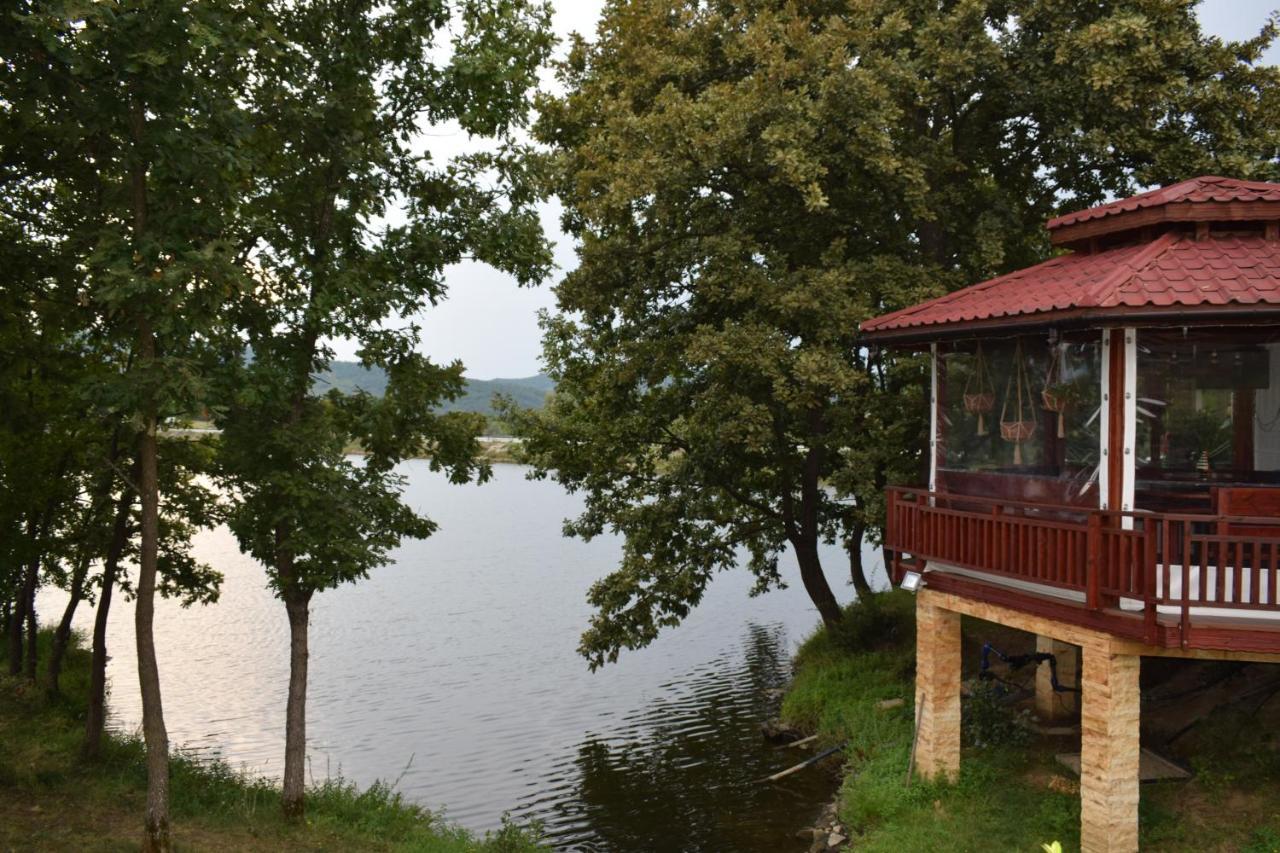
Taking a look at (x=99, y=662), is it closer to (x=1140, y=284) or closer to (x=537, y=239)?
(x=537, y=239)

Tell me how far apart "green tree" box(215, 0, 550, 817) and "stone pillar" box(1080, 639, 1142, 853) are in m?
8.47

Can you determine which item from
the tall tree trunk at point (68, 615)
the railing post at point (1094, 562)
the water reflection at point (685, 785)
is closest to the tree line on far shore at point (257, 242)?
the tall tree trunk at point (68, 615)

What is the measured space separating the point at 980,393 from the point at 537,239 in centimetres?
658

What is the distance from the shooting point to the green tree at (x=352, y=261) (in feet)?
40.7

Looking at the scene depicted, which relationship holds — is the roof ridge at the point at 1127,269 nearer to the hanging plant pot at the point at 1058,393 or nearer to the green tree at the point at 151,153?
the hanging plant pot at the point at 1058,393

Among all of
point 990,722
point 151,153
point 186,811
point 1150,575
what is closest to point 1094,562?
point 1150,575

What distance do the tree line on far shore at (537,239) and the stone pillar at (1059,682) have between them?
3517 millimetres

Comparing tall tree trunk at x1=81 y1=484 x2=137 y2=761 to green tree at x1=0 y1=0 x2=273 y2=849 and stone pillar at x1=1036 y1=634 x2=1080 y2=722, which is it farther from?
stone pillar at x1=1036 y1=634 x2=1080 y2=722

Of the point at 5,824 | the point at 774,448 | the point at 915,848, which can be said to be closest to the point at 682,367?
the point at 774,448

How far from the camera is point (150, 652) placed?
11453mm

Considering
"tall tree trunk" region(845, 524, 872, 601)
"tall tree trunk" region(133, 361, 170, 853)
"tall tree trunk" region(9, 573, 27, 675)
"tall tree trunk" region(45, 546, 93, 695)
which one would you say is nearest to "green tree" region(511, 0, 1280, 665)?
"tall tree trunk" region(845, 524, 872, 601)

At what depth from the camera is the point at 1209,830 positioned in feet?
34.7

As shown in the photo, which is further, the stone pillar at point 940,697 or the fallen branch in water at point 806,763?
the fallen branch in water at point 806,763

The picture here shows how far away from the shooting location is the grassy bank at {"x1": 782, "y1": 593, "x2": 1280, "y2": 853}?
10719 mm
